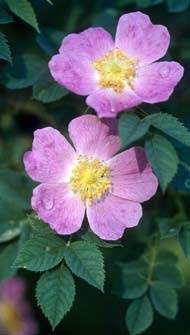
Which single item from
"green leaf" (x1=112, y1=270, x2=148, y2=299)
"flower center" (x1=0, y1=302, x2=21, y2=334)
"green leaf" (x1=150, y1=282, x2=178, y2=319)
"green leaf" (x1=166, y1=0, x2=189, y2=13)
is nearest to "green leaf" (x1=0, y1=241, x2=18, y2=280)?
"green leaf" (x1=112, y1=270, x2=148, y2=299)

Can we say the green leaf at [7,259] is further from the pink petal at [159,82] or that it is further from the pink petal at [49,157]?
the pink petal at [159,82]

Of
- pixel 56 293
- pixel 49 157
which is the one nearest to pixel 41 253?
pixel 56 293

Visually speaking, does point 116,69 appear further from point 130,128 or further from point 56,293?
point 56,293

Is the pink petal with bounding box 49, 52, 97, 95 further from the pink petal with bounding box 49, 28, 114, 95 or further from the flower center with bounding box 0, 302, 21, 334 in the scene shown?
the flower center with bounding box 0, 302, 21, 334

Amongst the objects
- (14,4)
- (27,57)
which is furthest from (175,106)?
(14,4)

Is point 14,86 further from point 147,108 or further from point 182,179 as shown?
point 182,179

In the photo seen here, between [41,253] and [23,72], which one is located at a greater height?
[23,72]
